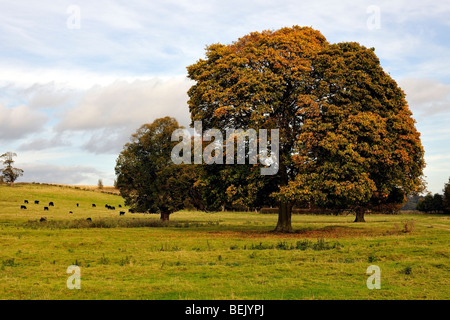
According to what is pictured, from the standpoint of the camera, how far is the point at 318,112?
3444 cm

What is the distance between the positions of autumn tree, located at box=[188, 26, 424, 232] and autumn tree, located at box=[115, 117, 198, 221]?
13.7 meters

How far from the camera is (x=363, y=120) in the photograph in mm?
33500

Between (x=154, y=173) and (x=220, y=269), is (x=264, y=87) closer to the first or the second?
(x=220, y=269)

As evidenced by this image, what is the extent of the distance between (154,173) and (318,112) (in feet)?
87.3

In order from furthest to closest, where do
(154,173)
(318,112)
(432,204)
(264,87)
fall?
(432,204) → (154,173) → (318,112) → (264,87)

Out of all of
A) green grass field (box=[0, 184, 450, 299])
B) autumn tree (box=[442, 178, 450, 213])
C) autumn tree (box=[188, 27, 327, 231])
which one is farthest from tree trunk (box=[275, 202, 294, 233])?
autumn tree (box=[442, 178, 450, 213])

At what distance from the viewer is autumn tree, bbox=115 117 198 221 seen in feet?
168

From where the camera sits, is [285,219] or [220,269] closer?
[220,269]

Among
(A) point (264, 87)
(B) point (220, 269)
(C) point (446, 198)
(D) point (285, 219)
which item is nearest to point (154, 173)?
(D) point (285, 219)

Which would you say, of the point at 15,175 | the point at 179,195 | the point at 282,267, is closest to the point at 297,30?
the point at 179,195

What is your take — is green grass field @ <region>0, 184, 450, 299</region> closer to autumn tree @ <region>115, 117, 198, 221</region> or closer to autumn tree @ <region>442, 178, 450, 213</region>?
autumn tree @ <region>115, 117, 198, 221</region>

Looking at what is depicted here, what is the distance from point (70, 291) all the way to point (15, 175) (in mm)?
128191

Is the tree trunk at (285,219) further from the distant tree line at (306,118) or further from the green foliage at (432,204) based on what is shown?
the green foliage at (432,204)
